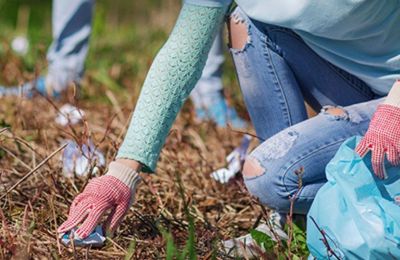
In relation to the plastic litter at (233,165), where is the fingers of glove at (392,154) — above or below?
above

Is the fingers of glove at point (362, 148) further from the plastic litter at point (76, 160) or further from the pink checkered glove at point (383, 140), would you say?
the plastic litter at point (76, 160)

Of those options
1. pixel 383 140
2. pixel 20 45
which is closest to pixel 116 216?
pixel 383 140

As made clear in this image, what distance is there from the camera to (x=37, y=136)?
9.25ft

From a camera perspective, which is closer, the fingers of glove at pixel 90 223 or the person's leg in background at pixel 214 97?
the fingers of glove at pixel 90 223

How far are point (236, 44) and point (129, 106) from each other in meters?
1.25

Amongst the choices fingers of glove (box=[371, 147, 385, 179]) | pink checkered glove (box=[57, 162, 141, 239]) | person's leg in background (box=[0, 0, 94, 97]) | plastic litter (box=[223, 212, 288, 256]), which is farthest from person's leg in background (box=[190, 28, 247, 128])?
fingers of glove (box=[371, 147, 385, 179])

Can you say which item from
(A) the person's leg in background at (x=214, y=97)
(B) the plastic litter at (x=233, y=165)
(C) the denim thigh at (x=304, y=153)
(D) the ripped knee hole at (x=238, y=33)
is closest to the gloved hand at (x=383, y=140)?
(C) the denim thigh at (x=304, y=153)

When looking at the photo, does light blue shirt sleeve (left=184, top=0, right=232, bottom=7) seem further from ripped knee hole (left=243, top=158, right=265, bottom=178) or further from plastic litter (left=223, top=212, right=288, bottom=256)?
plastic litter (left=223, top=212, right=288, bottom=256)

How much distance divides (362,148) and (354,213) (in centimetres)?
13

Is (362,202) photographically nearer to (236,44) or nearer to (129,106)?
(236,44)

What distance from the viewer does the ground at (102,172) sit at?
6.40ft

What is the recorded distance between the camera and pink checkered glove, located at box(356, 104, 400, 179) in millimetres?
1827

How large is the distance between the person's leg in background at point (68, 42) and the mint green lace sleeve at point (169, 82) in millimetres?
1652

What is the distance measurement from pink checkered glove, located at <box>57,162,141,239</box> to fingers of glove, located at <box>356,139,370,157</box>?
17.9 inches
